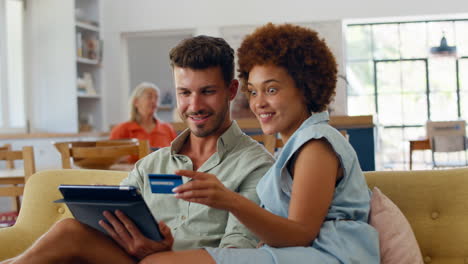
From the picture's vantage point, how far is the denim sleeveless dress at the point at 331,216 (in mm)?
1264

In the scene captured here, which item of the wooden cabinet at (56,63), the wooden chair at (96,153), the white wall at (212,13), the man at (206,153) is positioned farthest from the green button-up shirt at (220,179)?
the white wall at (212,13)

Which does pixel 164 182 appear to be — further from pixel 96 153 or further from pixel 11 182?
pixel 11 182

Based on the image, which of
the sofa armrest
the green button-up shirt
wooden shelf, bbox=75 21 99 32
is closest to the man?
the green button-up shirt

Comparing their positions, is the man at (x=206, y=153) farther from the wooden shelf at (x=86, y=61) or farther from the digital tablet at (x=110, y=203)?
the wooden shelf at (x=86, y=61)

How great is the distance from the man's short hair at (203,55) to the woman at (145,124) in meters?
3.28

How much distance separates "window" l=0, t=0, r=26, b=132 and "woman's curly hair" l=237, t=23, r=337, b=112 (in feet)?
18.8

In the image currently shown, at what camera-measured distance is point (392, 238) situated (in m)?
1.43

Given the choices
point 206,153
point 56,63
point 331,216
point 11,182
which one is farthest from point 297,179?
point 56,63

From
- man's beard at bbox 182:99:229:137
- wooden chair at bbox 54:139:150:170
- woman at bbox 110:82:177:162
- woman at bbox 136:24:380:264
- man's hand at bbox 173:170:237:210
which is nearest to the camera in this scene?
man's hand at bbox 173:170:237:210

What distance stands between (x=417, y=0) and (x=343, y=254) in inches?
315

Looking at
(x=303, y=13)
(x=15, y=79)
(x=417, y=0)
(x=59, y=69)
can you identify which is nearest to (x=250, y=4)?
(x=303, y=13)

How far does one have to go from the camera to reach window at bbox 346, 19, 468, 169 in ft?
31.7

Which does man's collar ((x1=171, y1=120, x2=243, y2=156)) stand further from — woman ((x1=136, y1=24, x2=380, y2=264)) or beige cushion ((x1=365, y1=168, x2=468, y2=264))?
beige cushion ((x1=365, y1=168, x2=468, y2=264))

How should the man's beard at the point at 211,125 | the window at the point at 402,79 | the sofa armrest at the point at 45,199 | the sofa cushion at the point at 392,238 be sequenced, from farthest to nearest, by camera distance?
the window at the point at 402,79 < the sofa armrest at the point at 45,199 < the man's beard at the point at 211,125 < the sofa cushion at the point at 392,238
